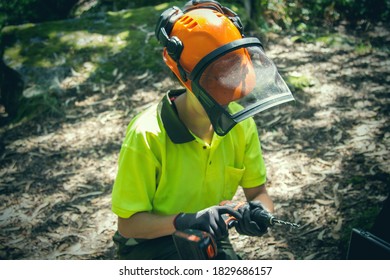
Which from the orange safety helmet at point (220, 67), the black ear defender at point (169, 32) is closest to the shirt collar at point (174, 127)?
the orange safety helmet at point (220, 67)

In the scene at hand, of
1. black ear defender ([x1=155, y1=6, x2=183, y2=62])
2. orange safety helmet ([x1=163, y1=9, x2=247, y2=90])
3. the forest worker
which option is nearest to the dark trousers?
the forest worker

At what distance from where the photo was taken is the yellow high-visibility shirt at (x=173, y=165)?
2213 millimetres

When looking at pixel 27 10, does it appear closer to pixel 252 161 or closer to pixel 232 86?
pixel 252 161

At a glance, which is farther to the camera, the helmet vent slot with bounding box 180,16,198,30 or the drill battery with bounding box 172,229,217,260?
the helmet vent slot with bounding box 180,16,198,30

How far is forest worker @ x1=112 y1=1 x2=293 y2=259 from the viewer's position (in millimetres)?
2033

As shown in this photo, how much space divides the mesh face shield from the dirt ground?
1.65m

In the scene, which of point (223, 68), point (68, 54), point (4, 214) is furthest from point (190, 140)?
point (68, 54)

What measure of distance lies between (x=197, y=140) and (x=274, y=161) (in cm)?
202

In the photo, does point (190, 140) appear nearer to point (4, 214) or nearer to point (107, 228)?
point (107, 228)

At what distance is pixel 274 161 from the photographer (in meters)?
4.18

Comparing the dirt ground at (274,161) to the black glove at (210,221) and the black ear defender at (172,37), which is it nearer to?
the black glove at (210,221)

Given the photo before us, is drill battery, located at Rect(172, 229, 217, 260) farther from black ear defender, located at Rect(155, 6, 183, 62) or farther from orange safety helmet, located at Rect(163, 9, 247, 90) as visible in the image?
black ear defender, located at Rect(155, 6, 183, 62)

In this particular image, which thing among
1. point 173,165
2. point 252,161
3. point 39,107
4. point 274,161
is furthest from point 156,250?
point 39,107

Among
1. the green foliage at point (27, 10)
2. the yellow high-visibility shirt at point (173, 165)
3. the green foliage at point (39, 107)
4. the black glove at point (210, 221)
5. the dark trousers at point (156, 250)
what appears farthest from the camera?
the green foliage at point (27, 10)
